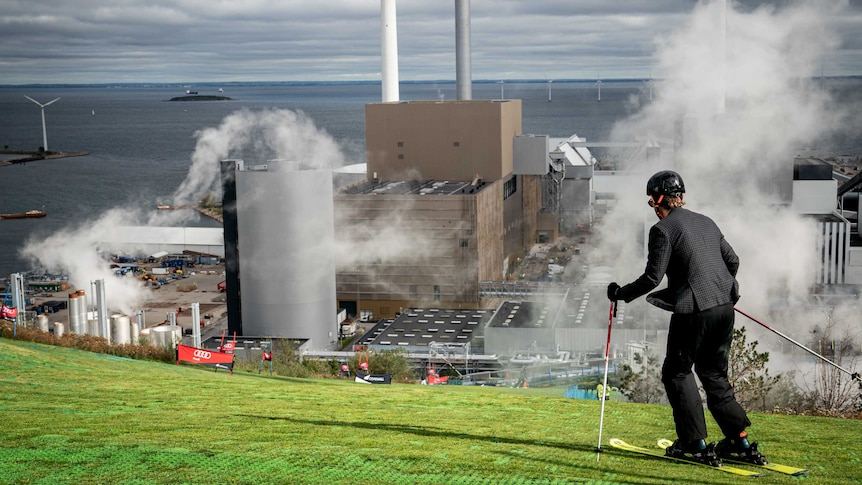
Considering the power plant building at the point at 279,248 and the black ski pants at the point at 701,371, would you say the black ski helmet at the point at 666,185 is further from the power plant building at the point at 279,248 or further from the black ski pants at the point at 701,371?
the power plant building at the point at 279,248

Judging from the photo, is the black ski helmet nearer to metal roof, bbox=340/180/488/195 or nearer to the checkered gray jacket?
the checkered gray jacket

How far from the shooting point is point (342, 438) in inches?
258

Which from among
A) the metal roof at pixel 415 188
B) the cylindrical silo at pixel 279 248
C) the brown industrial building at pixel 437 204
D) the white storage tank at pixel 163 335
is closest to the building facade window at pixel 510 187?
the brown industrial building at pixel 437 204

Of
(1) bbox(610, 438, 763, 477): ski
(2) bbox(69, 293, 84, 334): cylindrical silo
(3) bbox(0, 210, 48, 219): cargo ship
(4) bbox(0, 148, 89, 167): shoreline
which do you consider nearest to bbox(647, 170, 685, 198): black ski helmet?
(1) bbox(610, 438, 763, 477): ski

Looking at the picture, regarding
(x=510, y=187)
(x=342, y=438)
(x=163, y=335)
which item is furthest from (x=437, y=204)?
(x=342, y=438)

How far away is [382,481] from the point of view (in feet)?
17.4

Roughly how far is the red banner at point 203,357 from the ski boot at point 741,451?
42.9ft

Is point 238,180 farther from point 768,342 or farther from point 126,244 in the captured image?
point 126,244

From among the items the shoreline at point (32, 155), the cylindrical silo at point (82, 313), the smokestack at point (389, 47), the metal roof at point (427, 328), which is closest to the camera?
the cylindrical silo at point (82, 313)

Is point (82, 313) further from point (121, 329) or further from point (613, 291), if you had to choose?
point (613, 291)

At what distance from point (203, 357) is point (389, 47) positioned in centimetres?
6100

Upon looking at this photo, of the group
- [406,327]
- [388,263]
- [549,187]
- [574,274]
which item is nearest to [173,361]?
[406,327]

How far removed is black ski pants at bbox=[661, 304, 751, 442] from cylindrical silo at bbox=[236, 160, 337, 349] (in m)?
35.6

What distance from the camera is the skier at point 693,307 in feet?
18.2
